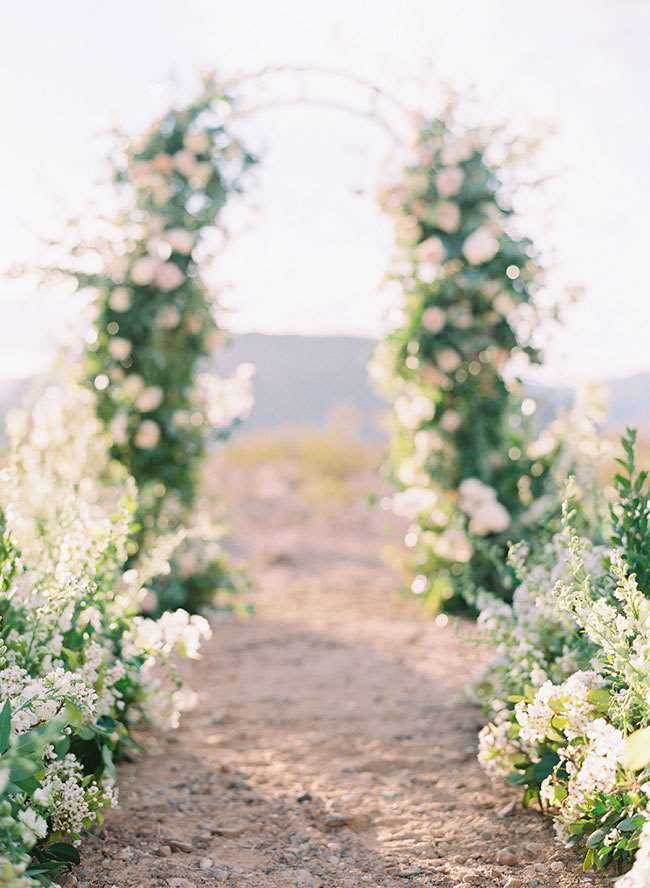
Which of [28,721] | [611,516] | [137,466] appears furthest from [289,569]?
[28,721]

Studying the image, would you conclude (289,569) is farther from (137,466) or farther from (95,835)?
(95,835)

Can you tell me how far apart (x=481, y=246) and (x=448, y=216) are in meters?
0.22

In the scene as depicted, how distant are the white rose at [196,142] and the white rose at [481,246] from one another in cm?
132

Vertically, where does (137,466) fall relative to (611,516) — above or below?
below

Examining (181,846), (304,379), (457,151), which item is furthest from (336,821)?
(304,379)

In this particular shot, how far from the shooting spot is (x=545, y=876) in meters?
2.04

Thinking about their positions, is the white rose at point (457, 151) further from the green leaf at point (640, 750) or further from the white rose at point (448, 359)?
the green leaf at point (640, 750)

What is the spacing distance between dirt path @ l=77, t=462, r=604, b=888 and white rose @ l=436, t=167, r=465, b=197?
2.06 metres

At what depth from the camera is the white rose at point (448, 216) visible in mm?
4527

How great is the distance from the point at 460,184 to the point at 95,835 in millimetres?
3362

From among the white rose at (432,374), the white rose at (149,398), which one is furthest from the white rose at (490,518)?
the white rose at (149,398)

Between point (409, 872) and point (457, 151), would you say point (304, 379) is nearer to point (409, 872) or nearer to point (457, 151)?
point (457, 151)

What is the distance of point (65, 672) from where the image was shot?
1.96 metres

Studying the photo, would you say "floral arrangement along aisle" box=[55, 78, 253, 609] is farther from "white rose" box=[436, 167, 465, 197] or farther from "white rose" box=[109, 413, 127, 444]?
"white rose" box=[436, 167, 465, 197]
